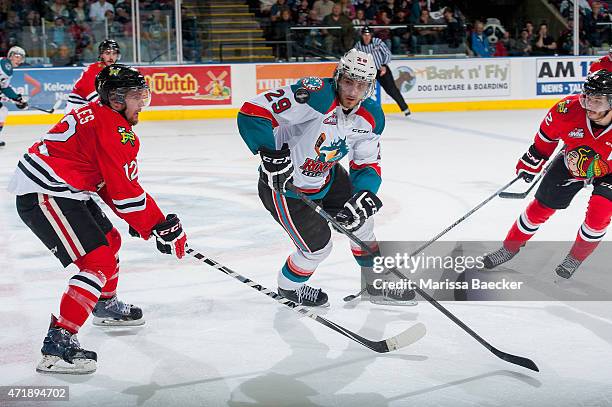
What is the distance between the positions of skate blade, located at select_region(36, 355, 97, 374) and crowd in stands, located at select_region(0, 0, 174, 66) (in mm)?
8322

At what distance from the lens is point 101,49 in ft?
18.7

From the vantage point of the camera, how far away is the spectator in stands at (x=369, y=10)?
12.5 metres

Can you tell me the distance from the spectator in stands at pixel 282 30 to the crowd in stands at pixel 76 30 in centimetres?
152

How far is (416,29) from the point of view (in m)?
11.9

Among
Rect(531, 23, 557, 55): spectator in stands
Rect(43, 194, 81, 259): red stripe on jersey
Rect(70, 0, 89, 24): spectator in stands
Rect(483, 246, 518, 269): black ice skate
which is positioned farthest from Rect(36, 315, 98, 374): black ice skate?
Rect(531, 23, 557, 55): spectator in stands

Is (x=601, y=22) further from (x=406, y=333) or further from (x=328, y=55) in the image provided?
(x=406, y=333)

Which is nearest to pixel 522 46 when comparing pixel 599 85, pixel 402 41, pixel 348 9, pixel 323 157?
pixel 402 41

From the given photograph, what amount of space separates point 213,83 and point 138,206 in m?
8.28

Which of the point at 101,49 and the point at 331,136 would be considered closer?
the point at 331,136

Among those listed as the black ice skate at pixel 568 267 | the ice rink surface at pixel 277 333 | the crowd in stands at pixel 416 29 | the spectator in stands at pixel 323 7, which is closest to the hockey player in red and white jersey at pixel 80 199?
the ice rink surface at pixel 277 333

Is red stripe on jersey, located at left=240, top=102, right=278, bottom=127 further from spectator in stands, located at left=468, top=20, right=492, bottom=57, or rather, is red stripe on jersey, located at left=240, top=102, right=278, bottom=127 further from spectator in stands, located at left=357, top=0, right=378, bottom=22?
spectator in stands, located at left=357, top=0, right=378, bottom=22

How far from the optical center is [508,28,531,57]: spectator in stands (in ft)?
39.0

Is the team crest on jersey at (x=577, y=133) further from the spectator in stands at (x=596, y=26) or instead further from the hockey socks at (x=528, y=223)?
the spectator in stands at (x=596, y=26)

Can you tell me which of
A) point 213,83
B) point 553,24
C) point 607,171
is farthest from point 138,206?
point 553,24
